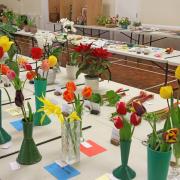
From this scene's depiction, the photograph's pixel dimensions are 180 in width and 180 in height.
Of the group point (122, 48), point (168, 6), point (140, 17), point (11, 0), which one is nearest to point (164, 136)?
point (122, 48)

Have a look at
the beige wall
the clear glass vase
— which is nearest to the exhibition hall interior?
the clear glass vase

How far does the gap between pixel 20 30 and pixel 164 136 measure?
5.68 m

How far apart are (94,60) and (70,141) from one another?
2.95 feet

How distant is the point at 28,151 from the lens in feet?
3.84

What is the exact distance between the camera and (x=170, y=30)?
6.07m

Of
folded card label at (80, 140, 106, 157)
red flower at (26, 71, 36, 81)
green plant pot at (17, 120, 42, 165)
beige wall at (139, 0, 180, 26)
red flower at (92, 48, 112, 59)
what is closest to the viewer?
green plant pot at (17, 120, 42, 165)

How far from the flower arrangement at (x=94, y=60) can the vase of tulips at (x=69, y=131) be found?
854 millimetres

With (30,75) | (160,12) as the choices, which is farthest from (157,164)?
(160,12)

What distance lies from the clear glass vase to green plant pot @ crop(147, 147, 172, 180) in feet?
0.98

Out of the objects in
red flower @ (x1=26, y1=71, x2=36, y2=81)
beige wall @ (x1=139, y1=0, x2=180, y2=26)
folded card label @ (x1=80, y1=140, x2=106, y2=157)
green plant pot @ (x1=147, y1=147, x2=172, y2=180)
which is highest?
beige wall @ (x1=139, y1=0, x2=180, y2=26)

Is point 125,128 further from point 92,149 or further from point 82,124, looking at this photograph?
point 82,124

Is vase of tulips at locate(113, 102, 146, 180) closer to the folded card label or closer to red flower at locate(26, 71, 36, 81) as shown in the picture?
the folded card label

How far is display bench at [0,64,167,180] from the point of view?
112cm

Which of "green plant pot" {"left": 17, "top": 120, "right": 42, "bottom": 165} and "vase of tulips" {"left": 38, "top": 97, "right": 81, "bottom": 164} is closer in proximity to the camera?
"vase of tulips" {"left": 38, "top": 97, "right": 81, "bottom": 164}
